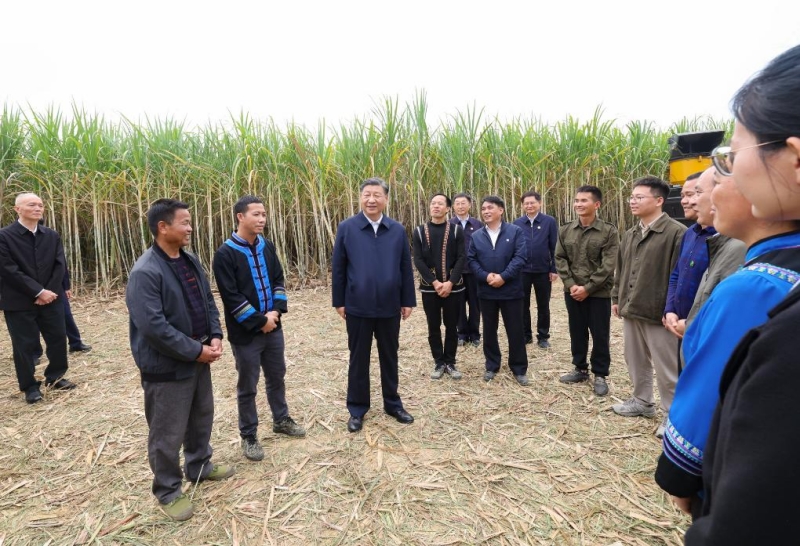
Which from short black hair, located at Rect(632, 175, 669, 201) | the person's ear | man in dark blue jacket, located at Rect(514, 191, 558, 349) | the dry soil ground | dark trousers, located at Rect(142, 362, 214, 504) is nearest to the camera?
the person's ear

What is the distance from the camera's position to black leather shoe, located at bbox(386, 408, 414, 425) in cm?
345

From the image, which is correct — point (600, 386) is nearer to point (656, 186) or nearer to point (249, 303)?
point (656, 186)

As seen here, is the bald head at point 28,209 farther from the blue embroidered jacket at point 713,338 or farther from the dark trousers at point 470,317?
the blue embroidered jacket at point 713,338

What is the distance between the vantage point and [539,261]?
16.8 ft

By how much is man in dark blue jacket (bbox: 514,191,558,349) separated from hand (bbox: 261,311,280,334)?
3111 mm

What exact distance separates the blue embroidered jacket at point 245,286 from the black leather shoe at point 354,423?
39.7 inches

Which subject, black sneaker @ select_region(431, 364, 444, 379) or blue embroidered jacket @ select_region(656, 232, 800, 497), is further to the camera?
black sneaker @ select_region(431, 364, 444, 379)

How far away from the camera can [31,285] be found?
13.1 ft

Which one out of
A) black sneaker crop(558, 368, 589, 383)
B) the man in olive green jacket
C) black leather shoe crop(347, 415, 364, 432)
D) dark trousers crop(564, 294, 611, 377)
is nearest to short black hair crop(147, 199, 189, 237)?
black leather shoe crop(347, 415, 364, 432)

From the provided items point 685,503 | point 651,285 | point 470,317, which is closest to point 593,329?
point 651,285

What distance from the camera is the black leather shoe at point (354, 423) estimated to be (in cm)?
333

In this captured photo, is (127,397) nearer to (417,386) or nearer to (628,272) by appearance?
(417,386)

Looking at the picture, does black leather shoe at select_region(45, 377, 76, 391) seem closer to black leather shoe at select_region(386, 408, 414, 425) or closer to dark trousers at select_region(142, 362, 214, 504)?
dark trousers at select_region(142, 362, 214, 504)

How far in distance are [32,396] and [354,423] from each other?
9.94 feet
